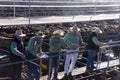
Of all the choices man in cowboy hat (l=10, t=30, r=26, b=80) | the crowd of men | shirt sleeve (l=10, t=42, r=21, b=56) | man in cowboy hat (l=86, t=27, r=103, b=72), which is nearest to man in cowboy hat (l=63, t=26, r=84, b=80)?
the crowd of men

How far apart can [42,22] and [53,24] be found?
0.82 meters

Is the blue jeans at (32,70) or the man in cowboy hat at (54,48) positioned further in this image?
the man in cowboy hat at (54,48)

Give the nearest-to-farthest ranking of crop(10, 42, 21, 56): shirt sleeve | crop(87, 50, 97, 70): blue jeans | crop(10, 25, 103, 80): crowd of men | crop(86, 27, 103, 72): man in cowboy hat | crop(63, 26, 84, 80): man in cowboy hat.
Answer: crop(10, 42, 21, 56): shirt sleeve < crop(10, 25, 103, 80): crowd of men < crop(63, 26, 84, 80): man in cowboy hat < crop(86, 27, 103, 72): man in cowboy hat < crop(87, 50, 97, 70): blue jeans

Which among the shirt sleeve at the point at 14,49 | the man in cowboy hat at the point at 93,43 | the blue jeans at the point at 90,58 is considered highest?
the shirt sleeve at the point at 14,49

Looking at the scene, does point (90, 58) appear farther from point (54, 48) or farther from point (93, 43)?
point (54, 48)

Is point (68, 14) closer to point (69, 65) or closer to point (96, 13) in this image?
point (96, 13)

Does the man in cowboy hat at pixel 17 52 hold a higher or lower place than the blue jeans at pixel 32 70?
higher

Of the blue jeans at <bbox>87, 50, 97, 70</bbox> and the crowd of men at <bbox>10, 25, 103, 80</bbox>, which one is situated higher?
the crowd of men at <bbox>10, 25, 103, 80</bbox>

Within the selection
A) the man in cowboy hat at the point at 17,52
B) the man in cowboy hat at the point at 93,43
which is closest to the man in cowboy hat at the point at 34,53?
the man in cowboy hat at the point at 17,52

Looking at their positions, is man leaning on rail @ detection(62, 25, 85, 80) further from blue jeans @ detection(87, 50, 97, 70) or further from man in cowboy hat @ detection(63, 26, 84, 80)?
blue jeans @ detection(87, 50, 97, 70)

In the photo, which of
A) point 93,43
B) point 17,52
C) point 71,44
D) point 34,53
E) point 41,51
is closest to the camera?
point 17,52

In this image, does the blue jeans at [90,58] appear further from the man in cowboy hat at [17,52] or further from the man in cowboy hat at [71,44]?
the man in cowboy hat at [17,52]

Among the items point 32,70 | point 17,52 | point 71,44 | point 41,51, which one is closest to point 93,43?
point 71,44

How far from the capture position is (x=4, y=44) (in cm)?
1520
